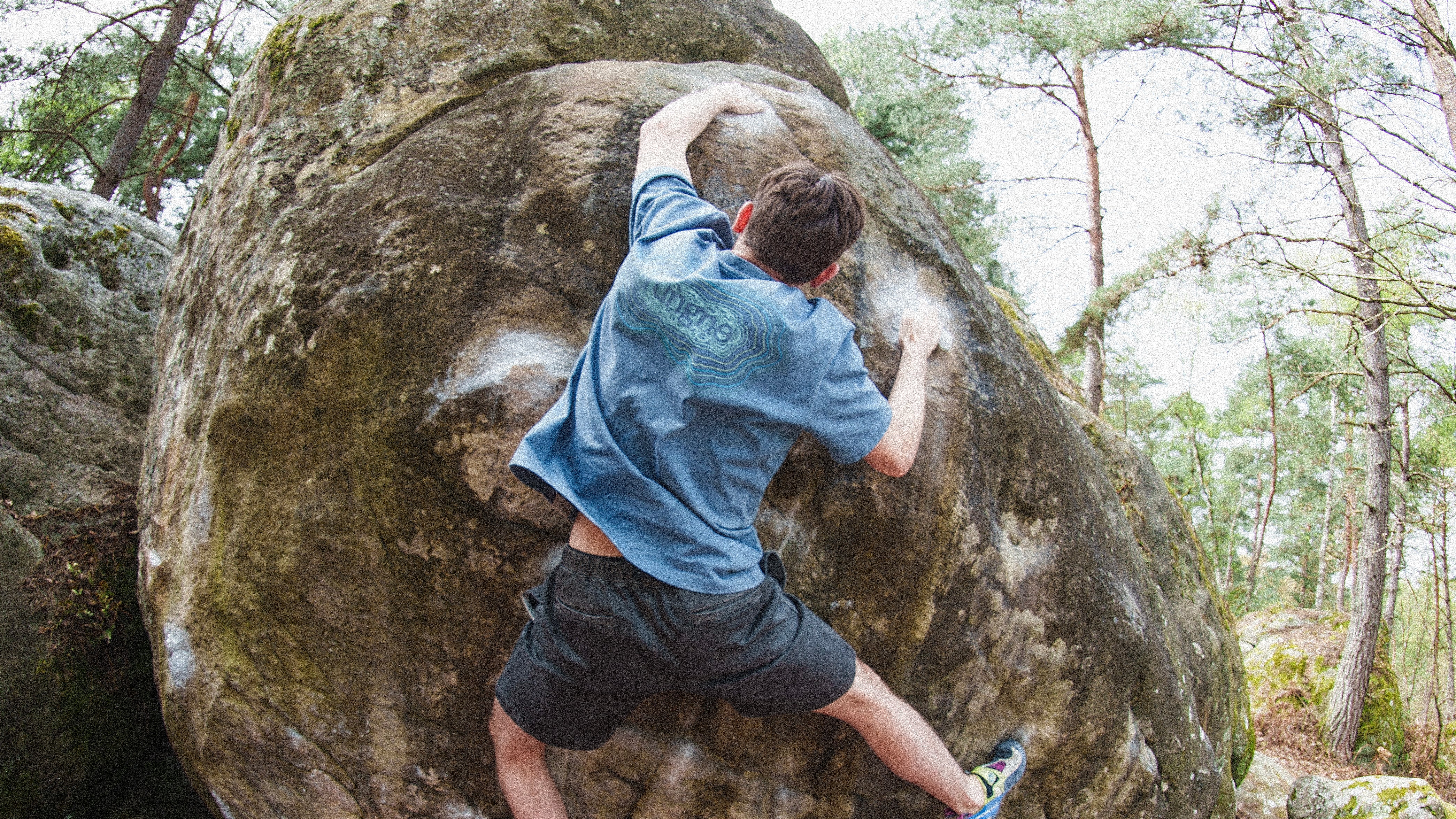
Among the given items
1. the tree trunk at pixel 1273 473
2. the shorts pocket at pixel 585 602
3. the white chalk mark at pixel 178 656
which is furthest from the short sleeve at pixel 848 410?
the tree trunk at pixel 1273 473

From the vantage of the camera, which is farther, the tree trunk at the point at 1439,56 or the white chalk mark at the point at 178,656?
the tree trunk at the point at 1439,56

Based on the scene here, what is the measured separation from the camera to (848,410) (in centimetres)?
228

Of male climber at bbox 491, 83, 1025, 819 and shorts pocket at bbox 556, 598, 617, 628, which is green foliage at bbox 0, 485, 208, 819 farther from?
shorts pocket at bbox 556, 598, 617, 628

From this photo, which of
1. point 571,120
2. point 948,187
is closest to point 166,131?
Answer: point 948,187

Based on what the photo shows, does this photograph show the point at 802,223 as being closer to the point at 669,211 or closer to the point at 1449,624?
the point at 669,211

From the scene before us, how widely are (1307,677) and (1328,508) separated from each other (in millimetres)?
9484

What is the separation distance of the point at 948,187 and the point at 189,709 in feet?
40.7

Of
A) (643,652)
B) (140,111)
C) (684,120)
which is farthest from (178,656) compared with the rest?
(140,111)

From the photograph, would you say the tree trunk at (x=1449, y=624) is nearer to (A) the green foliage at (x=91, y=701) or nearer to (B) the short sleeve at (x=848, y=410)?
(B) the short sleeve at (x=848, y=410)

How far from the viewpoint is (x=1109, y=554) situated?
11.3 ft

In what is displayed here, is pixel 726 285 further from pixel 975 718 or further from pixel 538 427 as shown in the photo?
pixel 975 718

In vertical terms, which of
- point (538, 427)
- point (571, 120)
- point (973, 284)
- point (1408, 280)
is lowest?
point (538, 427)

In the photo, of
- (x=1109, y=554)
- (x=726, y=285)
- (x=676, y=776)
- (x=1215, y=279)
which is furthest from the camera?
(x=1215, y=279)

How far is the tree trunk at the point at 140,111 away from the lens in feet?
30.1
